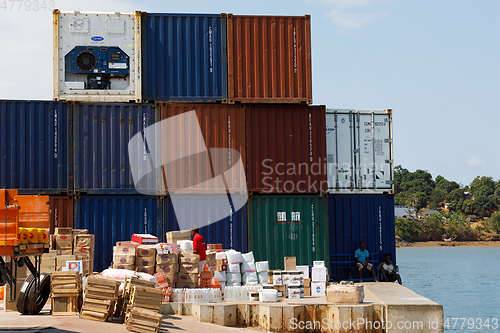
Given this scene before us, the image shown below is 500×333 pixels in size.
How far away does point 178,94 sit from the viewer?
16.1 m

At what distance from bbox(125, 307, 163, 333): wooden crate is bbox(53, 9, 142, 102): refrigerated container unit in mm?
7376

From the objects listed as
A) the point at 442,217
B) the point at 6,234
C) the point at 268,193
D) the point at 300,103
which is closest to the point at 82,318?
the point at 6,234

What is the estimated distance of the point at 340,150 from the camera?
56.8 feet

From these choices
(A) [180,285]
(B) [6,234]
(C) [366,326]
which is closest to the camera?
(B) [6,234]

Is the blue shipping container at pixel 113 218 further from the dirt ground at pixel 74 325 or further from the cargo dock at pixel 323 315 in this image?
the cargo dock at pixel 323 315

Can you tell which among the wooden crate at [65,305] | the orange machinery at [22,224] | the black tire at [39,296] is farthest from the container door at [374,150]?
the orange machinery at [22,224]

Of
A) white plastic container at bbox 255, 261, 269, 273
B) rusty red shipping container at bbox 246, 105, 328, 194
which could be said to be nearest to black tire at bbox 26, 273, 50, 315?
white plastic container at bbox 255, 261, 269, 273

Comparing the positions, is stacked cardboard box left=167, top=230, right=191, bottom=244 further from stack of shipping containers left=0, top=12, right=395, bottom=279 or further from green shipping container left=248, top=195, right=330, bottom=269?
green shipping container left=248, top=195, right=330, bottom=269

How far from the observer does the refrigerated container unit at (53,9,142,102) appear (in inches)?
628

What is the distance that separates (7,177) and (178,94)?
537 centimetres

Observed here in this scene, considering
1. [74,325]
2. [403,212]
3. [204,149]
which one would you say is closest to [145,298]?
[74,325]

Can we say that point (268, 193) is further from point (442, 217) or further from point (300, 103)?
point (442, 217)

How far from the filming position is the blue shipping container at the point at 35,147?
15289 millimetres

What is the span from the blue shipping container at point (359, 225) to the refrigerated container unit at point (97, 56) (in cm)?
708
